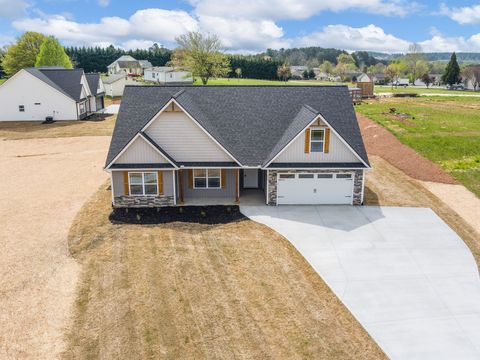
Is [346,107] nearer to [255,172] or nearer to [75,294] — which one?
[255,172]

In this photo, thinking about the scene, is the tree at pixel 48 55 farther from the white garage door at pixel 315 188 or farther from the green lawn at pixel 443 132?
the white garage door at pixel 315 188

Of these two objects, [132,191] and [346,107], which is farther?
[346,107]

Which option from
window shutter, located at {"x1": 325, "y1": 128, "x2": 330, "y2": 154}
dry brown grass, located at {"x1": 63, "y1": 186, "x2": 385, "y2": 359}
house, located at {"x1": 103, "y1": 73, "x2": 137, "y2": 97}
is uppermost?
house, located at {"x1": 103, "y1": 73, "x2": 137, "y2": 97}

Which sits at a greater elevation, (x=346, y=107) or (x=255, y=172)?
(x=346, y=107)

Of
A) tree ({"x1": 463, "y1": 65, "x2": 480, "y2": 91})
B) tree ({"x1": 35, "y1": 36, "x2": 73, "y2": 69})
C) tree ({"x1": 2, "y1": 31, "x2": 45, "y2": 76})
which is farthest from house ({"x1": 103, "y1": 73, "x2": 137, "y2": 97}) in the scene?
tree ({"x1": 463, "y1": 65, "x2": 480, "y2": 91})

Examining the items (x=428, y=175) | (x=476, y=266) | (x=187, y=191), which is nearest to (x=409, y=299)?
(x=476, y=266)

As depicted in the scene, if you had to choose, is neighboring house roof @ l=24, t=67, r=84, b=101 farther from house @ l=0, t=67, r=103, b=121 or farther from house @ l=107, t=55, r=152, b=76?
house @ l=107, t=55, r=152, b=76
